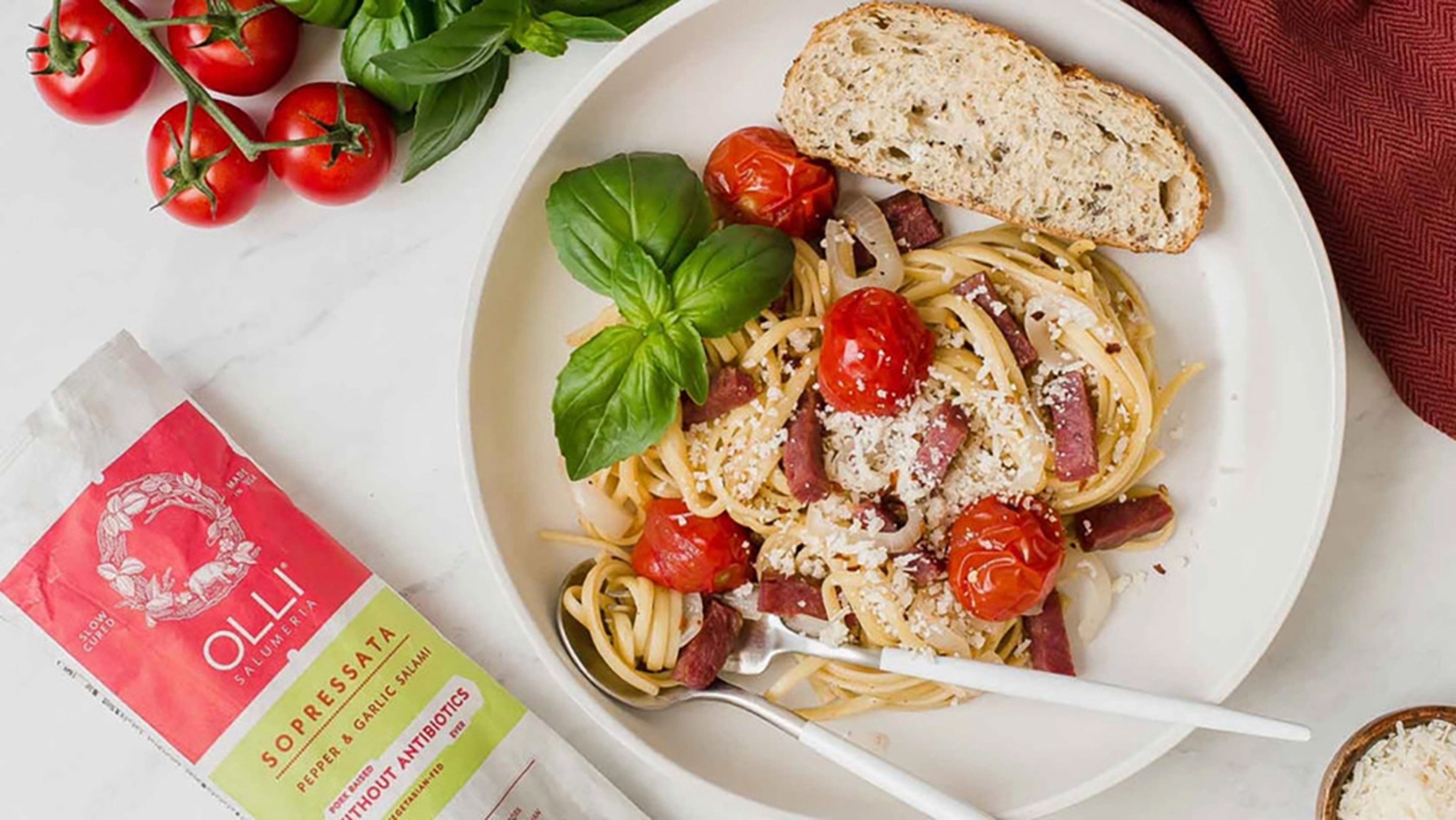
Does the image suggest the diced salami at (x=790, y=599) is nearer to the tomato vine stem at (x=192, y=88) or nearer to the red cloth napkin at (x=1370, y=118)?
the red cloth napkin at (x=1370, y=118)

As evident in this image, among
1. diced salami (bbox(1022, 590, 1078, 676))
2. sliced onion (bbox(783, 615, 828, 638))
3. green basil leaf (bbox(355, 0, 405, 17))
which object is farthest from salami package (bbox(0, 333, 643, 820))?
diced salami (bbox(1022, 590, 1078, 676))

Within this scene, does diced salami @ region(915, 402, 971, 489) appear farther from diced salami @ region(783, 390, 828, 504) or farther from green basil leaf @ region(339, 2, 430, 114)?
green basil leaf @ region(339, 2, 430, 114)

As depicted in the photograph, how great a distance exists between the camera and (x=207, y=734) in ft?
9.32

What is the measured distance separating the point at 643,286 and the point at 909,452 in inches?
24.0

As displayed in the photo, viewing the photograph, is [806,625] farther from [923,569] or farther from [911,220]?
[911,220]

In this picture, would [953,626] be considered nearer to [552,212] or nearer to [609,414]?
[609,414]

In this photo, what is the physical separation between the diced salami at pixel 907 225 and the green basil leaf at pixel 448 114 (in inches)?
32.9

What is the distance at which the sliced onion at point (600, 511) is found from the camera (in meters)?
2.74

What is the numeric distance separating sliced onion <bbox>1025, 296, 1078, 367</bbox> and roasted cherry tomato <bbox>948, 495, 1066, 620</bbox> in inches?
11.1

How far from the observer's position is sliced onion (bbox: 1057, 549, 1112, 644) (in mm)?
2729

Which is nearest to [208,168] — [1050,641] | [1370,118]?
[1050,641]

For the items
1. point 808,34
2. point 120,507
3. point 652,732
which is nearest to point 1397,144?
point 808,34

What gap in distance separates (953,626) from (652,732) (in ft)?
2.12

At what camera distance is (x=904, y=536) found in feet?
8.64
